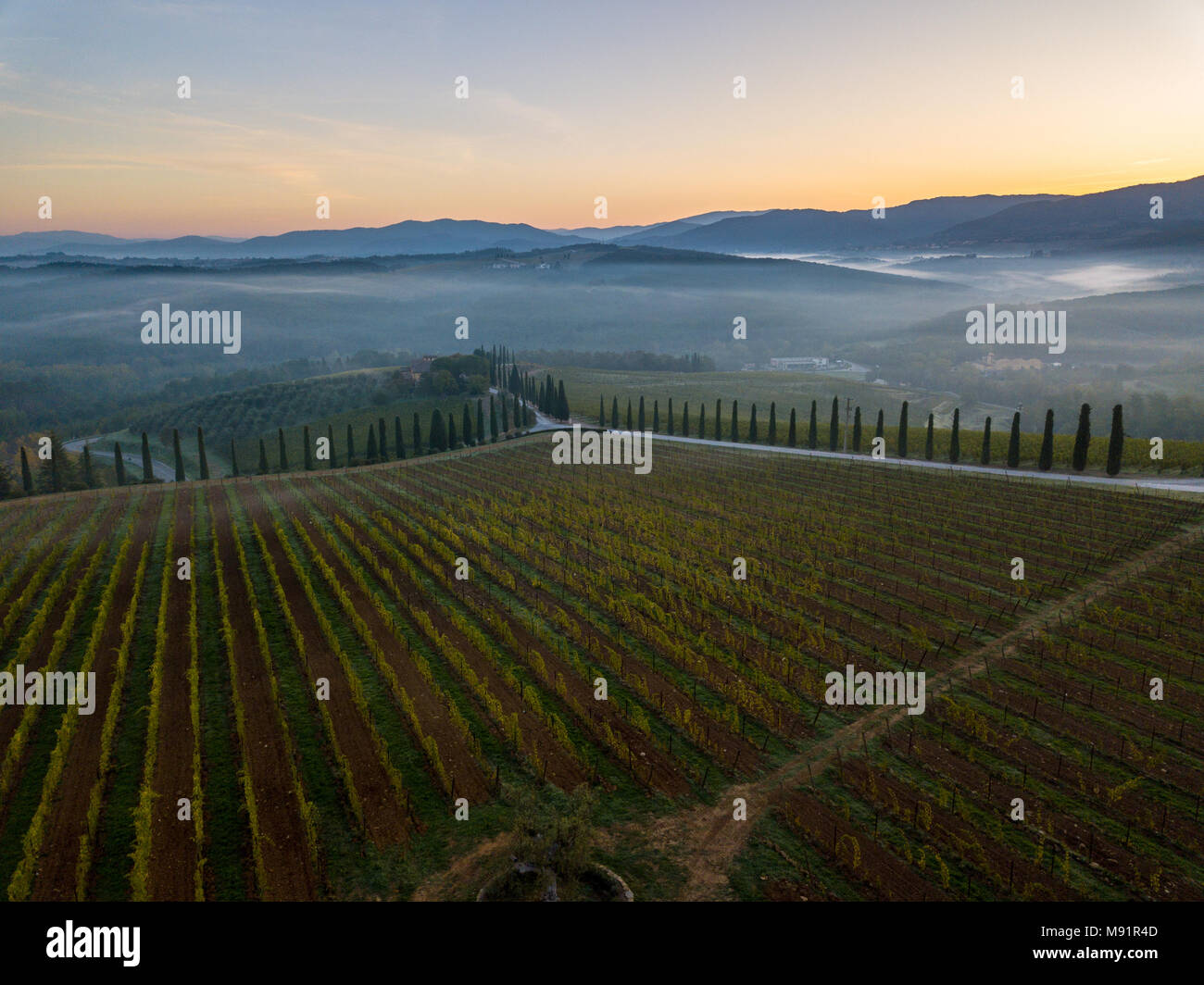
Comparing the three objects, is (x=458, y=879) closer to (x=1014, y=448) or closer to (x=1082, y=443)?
(x=1082, y=443)

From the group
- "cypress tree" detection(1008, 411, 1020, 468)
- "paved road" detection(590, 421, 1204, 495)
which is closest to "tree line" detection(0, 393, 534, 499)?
"paved road" detection(590, 421, 1204, 495)

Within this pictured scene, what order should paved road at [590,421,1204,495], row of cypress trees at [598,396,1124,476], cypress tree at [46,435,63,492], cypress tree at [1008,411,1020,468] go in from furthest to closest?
cypress tree at [46,435,63,492]
cypress tree at [1008,411,1020,468]
row of cypress trees at [598,396,1124,476]
paved road at [590,421,1204,495]

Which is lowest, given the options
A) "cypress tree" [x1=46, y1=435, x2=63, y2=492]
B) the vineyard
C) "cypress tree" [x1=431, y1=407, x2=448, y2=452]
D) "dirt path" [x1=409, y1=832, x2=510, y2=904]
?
"dirt path" [x1=409, y1=832, x2=510, y2=904]

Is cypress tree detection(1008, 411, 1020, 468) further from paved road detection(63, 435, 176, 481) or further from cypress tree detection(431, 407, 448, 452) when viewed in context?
paved road detection(63, 435, 176, 481)

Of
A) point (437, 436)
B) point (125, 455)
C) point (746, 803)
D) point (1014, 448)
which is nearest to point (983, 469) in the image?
point (1014, 448)

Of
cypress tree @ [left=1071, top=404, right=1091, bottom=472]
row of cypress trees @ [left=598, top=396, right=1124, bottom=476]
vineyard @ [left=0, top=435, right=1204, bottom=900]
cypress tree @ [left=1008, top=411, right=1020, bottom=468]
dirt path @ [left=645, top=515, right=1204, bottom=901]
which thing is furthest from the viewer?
cypress tree @ [left=1008, top=411, right=1020, bottom=468]

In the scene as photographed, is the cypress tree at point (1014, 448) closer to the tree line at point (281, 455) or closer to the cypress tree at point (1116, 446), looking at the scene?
the cypress tree at point (1116, 446)
